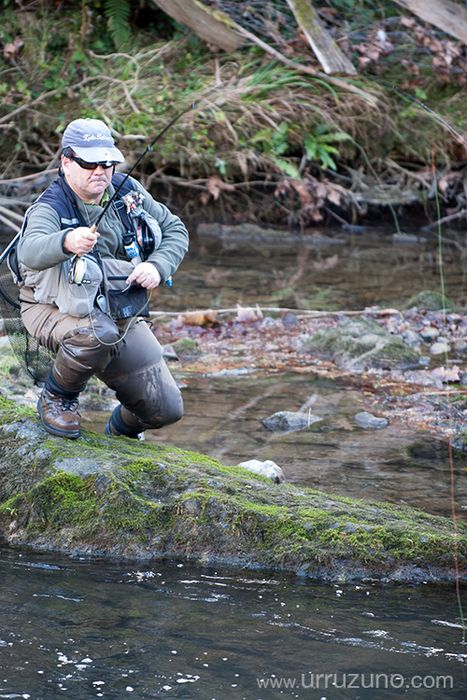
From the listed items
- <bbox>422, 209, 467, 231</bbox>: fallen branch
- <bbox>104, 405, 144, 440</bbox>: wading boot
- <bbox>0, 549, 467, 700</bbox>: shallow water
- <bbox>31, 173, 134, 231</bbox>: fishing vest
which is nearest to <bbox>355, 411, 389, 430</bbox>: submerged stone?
<bbox>104, 405, 144, 440</bbox>: wading boot

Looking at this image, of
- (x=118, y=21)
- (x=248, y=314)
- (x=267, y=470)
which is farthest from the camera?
(x=118, y=21)

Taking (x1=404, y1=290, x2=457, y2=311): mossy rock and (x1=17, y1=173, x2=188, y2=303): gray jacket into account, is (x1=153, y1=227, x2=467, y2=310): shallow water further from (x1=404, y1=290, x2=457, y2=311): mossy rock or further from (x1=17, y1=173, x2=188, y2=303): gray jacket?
(x1=17, y1=173, x2=188, y2=303): gray jacket

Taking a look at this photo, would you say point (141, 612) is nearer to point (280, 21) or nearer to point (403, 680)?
point (403, 680)

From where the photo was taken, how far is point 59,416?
15.7ft


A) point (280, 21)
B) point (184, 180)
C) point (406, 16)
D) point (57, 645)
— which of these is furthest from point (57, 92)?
point (57, 645)

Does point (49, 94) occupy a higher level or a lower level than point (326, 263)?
higher

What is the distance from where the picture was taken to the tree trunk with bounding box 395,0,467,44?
12750 millimetres

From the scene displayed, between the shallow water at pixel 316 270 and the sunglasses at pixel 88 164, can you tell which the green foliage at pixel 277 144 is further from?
the sunglasses at pixel 88 164

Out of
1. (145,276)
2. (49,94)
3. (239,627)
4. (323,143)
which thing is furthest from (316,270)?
(239,627)

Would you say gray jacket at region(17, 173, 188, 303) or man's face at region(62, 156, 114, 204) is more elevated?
man's face at region(62, 156, 114, 204)

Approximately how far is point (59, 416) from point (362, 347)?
4193mm

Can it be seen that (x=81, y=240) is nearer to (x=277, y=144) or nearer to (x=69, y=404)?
(x=69, y=404)

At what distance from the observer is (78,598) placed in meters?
4.09

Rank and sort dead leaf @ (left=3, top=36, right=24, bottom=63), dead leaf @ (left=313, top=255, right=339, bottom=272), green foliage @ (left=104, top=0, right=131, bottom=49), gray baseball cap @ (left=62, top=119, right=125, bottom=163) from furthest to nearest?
green foliage @ (left=104, top=0, right=131, bottom=49)
dead leaf @ (left=3, top=36, right=24, bottom=63)
dead leaf @ (left=313, top=255, right=339, bottom=272)
gray baseball cap @ (left=62, top=119, right=125, bottom=163)
